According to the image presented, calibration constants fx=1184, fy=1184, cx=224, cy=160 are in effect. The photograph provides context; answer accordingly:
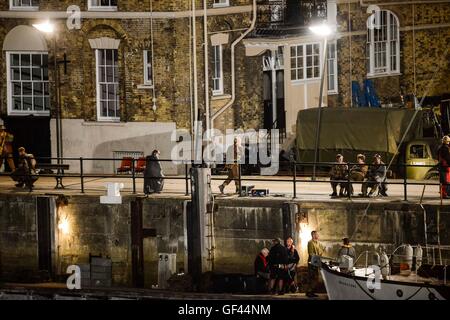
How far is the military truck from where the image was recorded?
35.0m

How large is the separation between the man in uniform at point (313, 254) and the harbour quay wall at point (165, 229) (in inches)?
17.8

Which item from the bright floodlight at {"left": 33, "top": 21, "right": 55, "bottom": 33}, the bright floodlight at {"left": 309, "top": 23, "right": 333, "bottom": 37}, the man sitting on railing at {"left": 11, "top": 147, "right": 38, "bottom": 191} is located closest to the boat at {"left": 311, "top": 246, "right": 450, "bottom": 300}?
the man sitting on railing at {"left": 11, "top": 147, "right": 38, "bottom": 191}

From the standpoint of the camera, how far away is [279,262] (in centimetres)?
2731

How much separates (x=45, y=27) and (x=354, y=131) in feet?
32.3

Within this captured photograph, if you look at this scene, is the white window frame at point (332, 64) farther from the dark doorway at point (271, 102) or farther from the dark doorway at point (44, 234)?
the dark doorway at point (44, 234)

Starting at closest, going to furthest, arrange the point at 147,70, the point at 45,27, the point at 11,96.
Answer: the point at 45,27 < the point at 147,70 < the point at 11,96

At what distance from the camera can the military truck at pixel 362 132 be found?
3503cm

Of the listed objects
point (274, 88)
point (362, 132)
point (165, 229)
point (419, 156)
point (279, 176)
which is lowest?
point (165, 229)

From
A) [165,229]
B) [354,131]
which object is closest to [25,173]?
[165,229]

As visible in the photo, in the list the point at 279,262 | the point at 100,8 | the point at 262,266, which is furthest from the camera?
the point at 100,8

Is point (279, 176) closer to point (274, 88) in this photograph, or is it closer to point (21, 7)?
point (274, 88)

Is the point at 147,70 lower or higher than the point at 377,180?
higher
